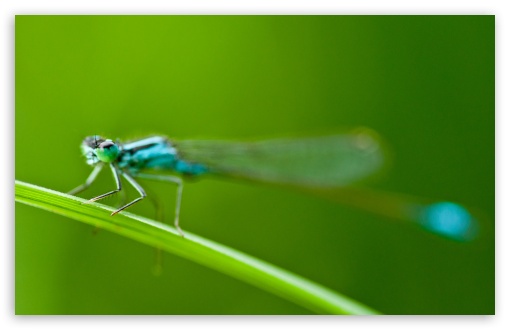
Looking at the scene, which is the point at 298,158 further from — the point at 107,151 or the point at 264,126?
the point at 107,151

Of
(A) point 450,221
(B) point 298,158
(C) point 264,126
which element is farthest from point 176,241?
(A) point 450,221

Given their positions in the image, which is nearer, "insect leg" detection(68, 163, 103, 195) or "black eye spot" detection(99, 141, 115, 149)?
"black eye spot" detection(99, 141, 115, 149)

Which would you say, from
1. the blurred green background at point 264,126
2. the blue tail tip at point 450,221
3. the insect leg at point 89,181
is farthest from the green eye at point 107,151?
the blue tail tip at point 450,221

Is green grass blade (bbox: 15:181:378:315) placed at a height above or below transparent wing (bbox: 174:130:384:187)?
below

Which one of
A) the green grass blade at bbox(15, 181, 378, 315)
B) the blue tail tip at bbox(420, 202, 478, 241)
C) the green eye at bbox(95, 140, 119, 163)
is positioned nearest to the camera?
the green grass blade at bbox(15, 181, 378, 315)

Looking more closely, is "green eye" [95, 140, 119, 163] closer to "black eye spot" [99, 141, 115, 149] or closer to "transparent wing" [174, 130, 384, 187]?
"black eye spot" [99, 141, 115, 149]

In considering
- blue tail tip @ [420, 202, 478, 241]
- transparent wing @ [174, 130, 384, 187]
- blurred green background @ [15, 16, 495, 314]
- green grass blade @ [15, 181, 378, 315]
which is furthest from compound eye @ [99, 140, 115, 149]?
blue tail tip @ [420, 202, 478, 241]

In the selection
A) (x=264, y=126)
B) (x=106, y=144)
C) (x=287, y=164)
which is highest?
(x=264, y=126)

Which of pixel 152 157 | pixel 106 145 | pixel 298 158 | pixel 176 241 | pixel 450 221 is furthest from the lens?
pixel 298 158
